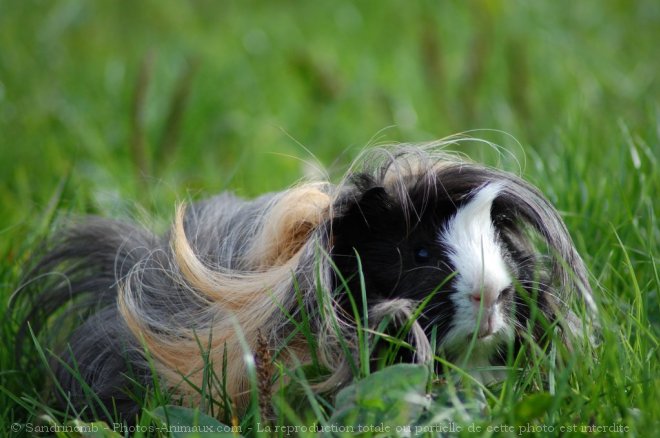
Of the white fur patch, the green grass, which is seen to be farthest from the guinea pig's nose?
the green grass

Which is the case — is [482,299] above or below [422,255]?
below

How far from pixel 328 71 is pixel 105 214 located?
7.42 feet

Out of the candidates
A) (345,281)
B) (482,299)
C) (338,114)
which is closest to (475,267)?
(482,299)

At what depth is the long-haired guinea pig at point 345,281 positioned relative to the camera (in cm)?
206

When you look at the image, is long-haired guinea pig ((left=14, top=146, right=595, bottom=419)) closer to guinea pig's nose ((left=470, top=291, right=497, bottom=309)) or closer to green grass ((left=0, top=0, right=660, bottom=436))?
guinea pig's nose ((left=470, top=291, right=497, bottom=309))

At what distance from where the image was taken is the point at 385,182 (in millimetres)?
2281

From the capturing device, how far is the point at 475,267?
6.75 ft

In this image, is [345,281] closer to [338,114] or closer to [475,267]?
[475,267]

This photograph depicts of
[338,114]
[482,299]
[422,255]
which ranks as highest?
[338,114]

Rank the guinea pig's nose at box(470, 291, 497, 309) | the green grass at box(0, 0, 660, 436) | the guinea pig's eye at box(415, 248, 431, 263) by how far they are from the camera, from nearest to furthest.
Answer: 1. the guinea pig's nose at box(470, 291, 497, 309)
2. the guinea pig's eye at box(415, 248, 431, 263)
3. the green grass at box(0, 0, 660, 436)

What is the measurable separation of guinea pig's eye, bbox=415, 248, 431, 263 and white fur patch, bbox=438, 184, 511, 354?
5 cm

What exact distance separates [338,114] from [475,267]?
334 cm

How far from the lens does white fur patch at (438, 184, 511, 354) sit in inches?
79.2

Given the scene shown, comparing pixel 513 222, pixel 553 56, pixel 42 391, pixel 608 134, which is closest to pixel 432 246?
pixel 513 222
